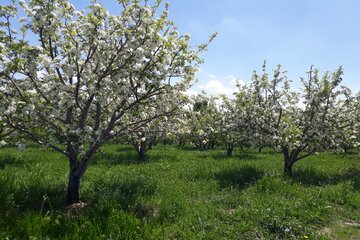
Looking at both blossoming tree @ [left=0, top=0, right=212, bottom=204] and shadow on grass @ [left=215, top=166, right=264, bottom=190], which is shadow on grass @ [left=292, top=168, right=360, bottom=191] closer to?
shadow on grass @ [left=215, top=166, right=264, bottom=190]

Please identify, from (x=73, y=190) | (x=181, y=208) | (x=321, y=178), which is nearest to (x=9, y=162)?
(x=73, y=190)

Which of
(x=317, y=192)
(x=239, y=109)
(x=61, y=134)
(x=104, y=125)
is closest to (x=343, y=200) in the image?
(x=317, y=192)

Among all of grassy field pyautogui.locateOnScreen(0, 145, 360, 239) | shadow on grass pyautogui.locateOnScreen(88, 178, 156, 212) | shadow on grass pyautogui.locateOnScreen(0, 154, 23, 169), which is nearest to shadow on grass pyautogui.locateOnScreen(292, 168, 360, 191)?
grassy field pyautogui.locateOnScreen(0, 145, 360, 239)

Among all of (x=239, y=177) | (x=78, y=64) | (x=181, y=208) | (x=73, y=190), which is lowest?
(x=181, y=208)

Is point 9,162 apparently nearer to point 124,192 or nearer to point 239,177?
point 124,192

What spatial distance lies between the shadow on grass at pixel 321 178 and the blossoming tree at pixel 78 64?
8.21 m

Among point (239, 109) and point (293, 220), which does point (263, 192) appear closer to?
point (293, 220)

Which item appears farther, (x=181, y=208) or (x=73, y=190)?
(x=73, y=190)

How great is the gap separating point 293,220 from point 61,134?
6.56 m

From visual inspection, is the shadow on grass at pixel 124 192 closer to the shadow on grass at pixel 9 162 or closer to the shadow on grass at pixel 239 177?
the shadow on grass at pixel 239 177

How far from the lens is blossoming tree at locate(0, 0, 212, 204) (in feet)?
26.1

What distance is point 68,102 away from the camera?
8.20 meters

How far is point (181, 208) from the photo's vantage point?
9125mm

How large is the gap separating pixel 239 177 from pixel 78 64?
28.4ft
